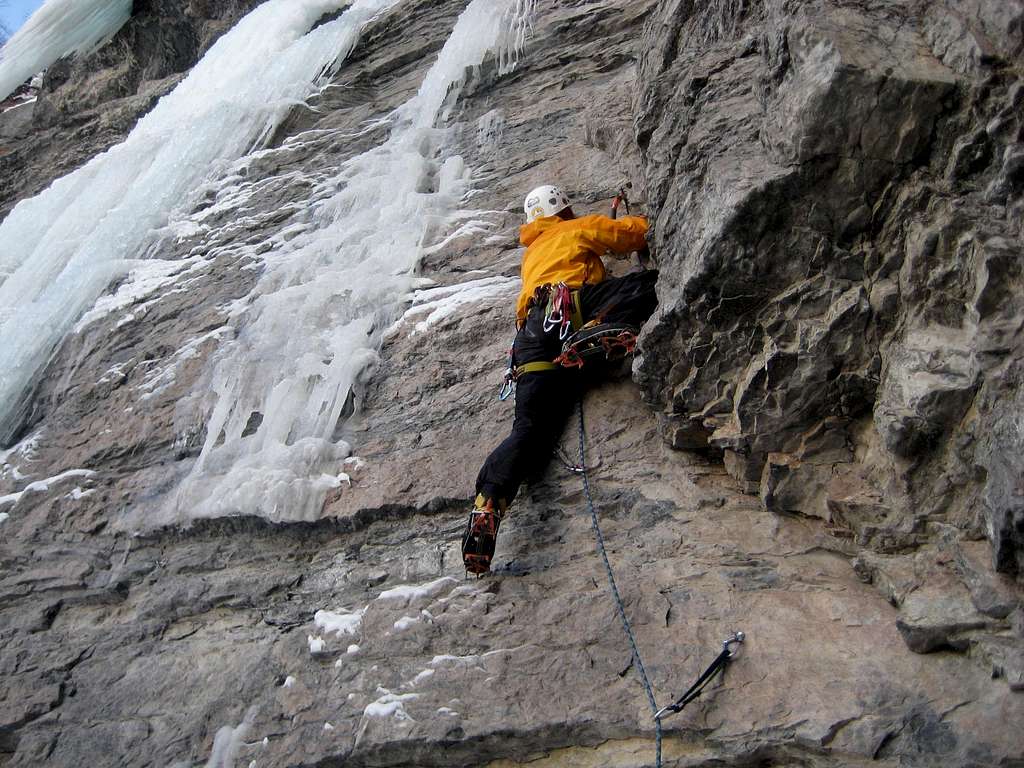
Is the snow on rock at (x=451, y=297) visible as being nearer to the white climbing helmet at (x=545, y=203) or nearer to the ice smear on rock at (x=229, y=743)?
the white climbing helmet at (x=545, y=203)

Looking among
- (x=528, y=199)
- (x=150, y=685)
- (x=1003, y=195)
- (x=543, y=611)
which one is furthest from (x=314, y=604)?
(x=1003, y=195)

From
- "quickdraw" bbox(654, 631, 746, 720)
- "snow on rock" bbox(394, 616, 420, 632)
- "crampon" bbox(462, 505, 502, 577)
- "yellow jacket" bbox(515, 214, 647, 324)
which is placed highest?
"yellow jacket" bbox(515, 214, 647, 324)

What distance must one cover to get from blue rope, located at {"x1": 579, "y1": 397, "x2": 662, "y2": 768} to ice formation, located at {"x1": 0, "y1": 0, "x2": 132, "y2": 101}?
11.7 m

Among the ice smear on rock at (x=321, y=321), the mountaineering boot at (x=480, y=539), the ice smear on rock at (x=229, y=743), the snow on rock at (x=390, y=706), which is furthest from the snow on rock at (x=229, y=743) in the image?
the mountaineering boot at (x=480, y=539)

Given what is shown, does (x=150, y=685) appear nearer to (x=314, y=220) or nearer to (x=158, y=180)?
A: (x=314, y=220)

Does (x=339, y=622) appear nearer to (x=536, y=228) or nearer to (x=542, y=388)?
(x=542, y=388)

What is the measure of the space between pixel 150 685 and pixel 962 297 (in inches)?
154

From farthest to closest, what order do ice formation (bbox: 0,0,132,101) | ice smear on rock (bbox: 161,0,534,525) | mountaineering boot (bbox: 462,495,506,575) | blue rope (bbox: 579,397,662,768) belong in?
ice formation (bbox: 0,0,132,101), ice smear on rock (bbox: 161,0,534,525), mountaineering boot (bbox: 462,495,506,575), blue rope (bbox: 579,397,662,768)

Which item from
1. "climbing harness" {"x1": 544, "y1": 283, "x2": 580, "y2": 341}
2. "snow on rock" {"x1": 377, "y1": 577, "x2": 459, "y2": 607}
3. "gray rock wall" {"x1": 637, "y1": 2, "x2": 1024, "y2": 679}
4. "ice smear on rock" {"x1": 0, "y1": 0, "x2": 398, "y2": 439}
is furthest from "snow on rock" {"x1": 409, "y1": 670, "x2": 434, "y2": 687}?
"ice smear on rock" {"x1": 0, "y1": 0, "x2": 398, "y2": 439}

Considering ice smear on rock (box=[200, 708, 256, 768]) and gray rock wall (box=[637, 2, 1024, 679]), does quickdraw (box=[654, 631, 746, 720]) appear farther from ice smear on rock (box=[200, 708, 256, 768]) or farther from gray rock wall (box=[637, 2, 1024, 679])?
ice smear on rock (box=[200, 708, 256, 768])

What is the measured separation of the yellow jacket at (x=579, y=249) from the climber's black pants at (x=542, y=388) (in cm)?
14

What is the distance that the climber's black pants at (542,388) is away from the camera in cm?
356

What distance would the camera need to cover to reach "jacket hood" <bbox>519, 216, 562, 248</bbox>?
457 cm

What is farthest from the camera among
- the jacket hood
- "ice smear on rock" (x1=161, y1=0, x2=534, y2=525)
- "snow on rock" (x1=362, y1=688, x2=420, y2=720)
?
the jacket hood
